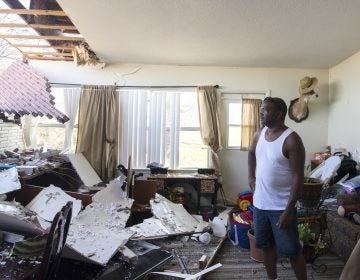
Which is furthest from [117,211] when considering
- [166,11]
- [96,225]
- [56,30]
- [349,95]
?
[349,95]

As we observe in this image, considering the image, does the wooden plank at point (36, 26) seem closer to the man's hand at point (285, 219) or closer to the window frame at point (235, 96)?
the window frame at point (235, 96)

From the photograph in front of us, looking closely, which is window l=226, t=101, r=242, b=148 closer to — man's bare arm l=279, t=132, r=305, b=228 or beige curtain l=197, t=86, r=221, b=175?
beige curtain l=197, t=86, r=221, b=175

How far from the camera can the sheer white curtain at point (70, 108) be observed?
180 inches

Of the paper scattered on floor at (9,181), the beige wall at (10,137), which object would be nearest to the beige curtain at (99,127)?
the beige wall at (10,137)

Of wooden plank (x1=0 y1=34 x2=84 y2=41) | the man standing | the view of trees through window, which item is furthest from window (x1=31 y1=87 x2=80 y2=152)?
the man standing

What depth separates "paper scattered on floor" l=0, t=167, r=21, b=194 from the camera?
257 cm

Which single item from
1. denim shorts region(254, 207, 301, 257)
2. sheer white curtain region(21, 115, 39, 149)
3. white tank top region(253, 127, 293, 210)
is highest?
sheer white curtain region(21, 115, 39, 149)

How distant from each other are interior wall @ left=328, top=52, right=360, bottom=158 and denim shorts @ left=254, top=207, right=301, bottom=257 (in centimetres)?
255

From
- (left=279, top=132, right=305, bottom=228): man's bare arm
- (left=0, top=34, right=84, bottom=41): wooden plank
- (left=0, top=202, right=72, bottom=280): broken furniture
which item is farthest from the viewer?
(left=0, top=34, right=84, bottom=41): wooden plank

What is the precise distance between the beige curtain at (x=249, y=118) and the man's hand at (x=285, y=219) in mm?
2879

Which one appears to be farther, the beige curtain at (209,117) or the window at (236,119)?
the window at (236,119)

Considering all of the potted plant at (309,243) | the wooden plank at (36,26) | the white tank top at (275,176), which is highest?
the wooden plank at (36,26)

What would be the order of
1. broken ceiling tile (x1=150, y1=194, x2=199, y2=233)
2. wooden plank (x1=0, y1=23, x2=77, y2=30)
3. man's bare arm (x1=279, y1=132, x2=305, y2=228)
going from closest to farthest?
man's bare arm (x1=279, y1=132, x2=305, y2=228), wooden plank (x1=0, y1=23, x2=77, y2=30), broken ceiling tile (x1=150, y1=194, x2=199, y2=233)

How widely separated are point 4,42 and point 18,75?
94 centimetres
